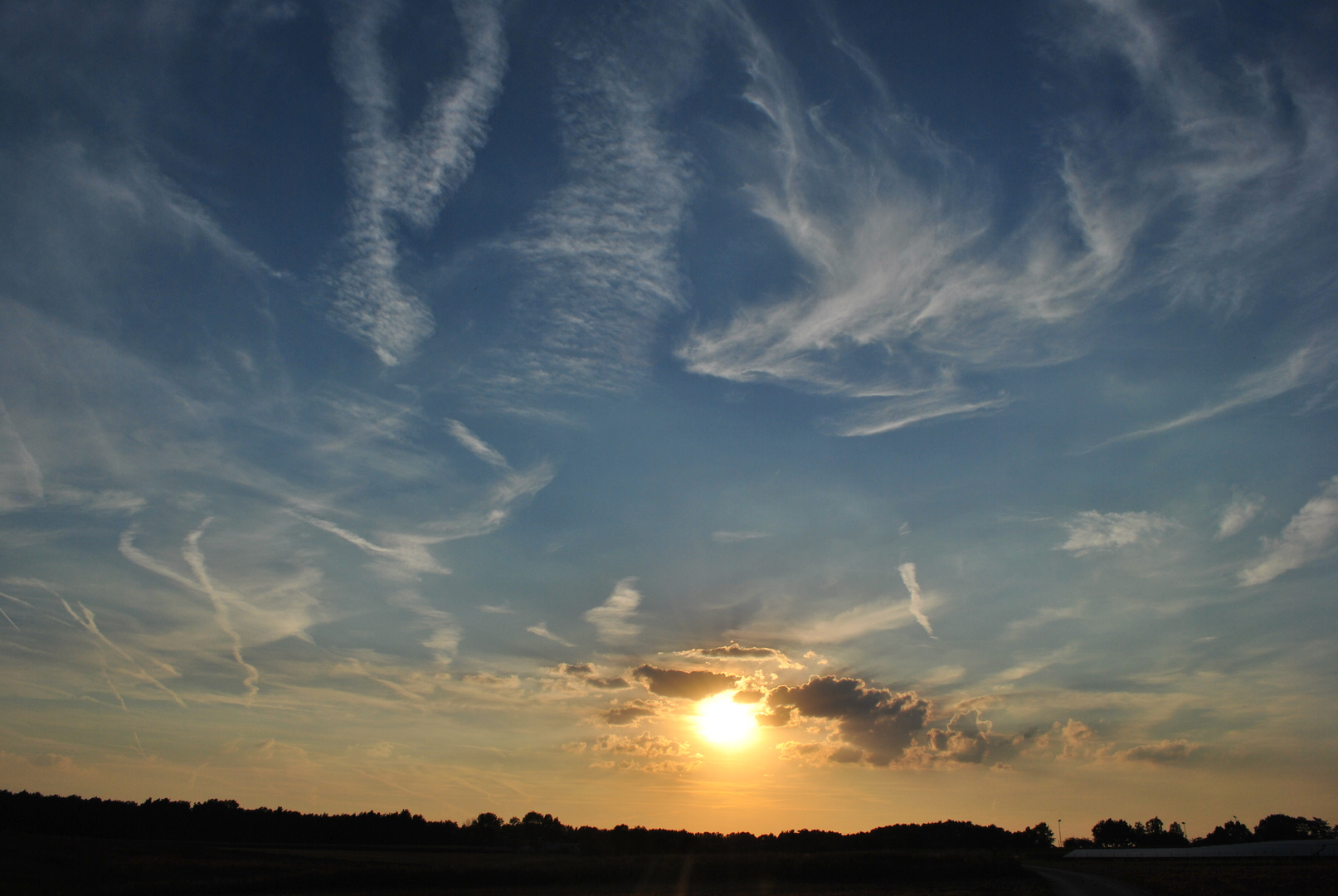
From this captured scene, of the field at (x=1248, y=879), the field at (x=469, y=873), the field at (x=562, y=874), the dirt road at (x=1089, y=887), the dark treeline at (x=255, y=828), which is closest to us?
the field at (x=1248, y=879)

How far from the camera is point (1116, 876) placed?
328 feet

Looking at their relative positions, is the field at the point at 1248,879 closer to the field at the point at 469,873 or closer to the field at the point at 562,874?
the field at the point at 562,874

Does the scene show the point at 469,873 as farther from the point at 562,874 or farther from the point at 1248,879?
the point at 1248,879

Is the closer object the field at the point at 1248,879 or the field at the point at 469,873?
the field at the point at 1248,879

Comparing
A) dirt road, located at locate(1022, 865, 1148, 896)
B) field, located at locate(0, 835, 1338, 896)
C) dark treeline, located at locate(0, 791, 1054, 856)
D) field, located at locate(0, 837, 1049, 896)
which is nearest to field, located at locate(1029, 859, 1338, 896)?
field, located at locate(0, 835, 1338, 896)

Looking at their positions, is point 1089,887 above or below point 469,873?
above

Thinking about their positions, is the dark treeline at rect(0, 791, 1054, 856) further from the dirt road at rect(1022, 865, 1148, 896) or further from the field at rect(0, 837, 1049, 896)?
the dirt road at rect(1022, 865, 1148, 896)

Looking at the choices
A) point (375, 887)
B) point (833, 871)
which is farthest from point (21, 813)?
point (833, 871)

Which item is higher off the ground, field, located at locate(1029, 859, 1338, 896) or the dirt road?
field, located at locate(1029, 859, 1338, 896)

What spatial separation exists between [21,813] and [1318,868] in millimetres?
205892

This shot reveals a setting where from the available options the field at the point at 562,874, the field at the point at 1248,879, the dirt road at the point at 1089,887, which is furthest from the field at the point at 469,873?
the field at the point at 1248,879

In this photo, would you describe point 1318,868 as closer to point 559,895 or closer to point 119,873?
point 559,895

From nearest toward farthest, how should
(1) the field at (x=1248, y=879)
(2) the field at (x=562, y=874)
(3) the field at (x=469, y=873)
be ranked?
(1) the field at (x=1248, y=879)
(2) the field at (x=562, y=874)
(3) the field at (x=469, y=873)

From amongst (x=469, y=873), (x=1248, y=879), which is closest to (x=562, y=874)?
(x=469, y=873)
